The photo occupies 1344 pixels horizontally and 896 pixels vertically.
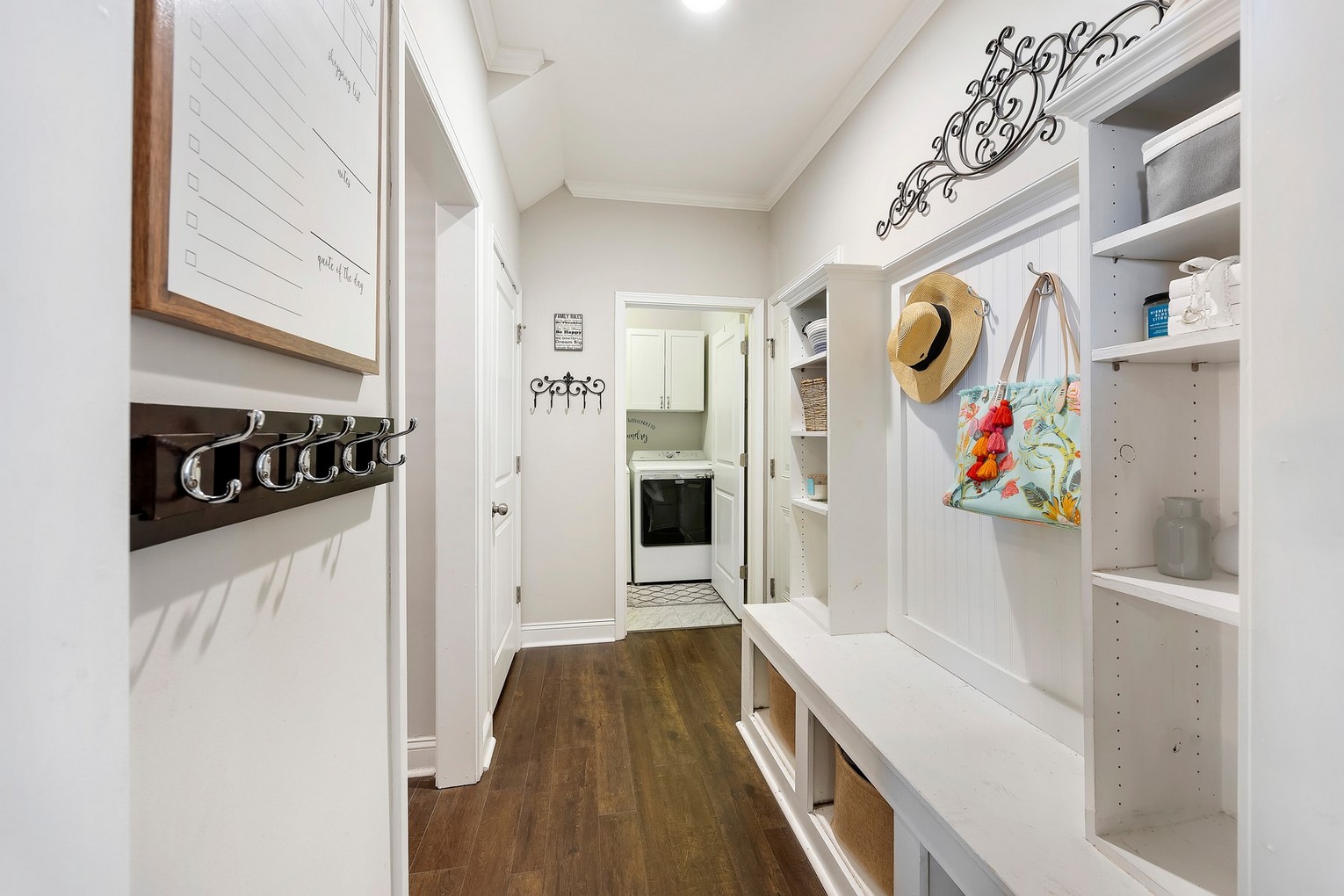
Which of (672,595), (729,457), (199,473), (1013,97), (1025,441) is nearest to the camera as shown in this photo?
(199,473)

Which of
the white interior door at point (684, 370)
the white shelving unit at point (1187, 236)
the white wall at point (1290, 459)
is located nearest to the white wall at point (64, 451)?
the white wall at point (1290, 459)

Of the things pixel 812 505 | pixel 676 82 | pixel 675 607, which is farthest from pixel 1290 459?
pixel 675 607

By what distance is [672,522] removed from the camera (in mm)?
4223

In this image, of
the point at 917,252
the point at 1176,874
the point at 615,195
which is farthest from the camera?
the point at 615,195

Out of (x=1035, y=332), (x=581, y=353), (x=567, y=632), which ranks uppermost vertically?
(x=581, y=353)

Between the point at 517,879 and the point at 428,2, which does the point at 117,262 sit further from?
the point at 517,879

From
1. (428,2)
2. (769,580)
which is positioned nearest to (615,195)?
(428,2)

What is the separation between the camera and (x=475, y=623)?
6.22 feet

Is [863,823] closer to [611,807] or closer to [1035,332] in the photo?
[611,807]

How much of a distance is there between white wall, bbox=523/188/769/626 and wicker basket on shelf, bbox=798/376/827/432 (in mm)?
1278

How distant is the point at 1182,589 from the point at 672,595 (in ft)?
11.3

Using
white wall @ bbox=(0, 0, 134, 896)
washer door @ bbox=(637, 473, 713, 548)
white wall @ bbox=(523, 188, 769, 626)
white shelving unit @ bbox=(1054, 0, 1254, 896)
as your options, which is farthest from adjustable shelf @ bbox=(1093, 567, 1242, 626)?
washer door @ bbox=(637, 473, 713, 548)

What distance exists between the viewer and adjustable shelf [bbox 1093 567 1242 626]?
766mm

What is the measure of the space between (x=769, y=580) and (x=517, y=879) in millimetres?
2092
